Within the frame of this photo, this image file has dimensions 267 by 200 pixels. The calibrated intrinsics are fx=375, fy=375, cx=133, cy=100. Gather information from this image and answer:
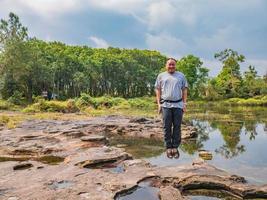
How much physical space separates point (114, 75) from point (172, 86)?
7950 cm

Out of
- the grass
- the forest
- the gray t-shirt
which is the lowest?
the grass

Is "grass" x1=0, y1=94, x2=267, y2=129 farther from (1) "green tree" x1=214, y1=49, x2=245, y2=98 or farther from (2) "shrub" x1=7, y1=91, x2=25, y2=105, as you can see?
(1) "green tree" x1=214, y1=49, x2=245, y2=98

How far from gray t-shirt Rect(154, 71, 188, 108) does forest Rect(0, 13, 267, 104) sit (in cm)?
4648

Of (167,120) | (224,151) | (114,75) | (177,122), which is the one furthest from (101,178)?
(114,75)

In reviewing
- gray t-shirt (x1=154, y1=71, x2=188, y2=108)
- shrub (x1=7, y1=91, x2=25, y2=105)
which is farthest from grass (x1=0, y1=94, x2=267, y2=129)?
gray t-shirt (x1=154, y1=71, x2=188, y2=108)

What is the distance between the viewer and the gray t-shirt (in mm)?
8948

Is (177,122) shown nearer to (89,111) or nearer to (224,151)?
(224,151)

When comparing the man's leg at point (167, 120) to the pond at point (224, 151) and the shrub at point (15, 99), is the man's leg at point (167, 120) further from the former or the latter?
the shrub at point (15, 99)

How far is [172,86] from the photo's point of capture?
352 inches

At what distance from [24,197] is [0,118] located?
1758 centimetres

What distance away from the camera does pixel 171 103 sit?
9.02 meters

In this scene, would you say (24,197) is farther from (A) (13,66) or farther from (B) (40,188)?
(A) (13,66)

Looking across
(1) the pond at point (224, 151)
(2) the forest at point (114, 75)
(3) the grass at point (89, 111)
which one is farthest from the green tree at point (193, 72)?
(1) the pond at point (224, 151)

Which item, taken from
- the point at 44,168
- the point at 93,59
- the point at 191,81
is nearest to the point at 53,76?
the point at 93,59
